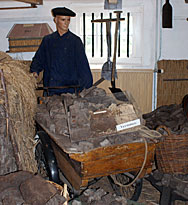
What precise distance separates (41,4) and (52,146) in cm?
385

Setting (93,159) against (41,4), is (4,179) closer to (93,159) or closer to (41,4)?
(93,159)

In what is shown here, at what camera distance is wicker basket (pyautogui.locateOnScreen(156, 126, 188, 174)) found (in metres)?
2.78

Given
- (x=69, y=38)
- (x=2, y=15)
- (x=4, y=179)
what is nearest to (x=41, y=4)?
(x=2, y=15)

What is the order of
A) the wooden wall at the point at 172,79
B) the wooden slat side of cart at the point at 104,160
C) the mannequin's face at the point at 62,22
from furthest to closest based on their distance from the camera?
the wooden wall at the point at 172,79 < the mannequin's face at the point at 62,22 < the wooden slat side of cart at the point at 104,160

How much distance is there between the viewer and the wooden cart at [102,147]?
233cm

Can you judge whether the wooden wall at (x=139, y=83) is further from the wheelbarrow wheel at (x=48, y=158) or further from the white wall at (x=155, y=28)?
the wheelbarrow wheel at (x=48, y=158)

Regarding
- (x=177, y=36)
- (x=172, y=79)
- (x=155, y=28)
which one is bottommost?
(x=172, y=79)

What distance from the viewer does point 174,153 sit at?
2.81m

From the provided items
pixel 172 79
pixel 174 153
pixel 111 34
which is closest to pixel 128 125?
pixel 174 153

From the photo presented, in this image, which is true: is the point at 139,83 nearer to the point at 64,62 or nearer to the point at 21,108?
the point at 64,62

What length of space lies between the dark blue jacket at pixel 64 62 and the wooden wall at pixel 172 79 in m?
2.17

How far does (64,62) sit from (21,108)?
5.07 feet

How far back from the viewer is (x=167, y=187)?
2.78 m

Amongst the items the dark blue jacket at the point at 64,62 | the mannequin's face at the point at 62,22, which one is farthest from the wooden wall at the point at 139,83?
the mannequin's face at the point at 62,22
